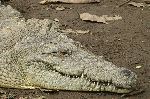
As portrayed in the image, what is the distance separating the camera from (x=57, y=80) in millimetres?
5570

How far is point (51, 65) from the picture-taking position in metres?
5.60

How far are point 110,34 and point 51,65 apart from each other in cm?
220

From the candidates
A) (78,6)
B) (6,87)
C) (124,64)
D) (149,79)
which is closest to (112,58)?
(124,64)

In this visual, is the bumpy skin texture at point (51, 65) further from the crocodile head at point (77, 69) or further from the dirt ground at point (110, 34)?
the dirt ground at point (110, 34)

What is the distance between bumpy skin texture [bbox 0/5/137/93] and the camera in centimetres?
527

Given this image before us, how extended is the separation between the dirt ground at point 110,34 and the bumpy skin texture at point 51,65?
6.8 inches

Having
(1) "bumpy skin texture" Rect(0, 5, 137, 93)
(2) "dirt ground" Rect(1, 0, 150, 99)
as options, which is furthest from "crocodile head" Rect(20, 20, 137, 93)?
(2) "dirt ground" Rect(1, 0, 150, 99)

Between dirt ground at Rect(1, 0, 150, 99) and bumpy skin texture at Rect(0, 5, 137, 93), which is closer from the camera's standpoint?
bumpy skin texture at Rect(0, 5, 137, 93)

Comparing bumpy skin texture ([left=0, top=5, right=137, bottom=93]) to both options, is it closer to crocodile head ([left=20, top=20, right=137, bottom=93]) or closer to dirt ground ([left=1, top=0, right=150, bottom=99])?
crocodile head ([left=20, top=20, right=137, bottom=93])

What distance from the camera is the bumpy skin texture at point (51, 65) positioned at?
5.27m

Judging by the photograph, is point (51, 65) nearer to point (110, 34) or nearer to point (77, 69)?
point (77, 69)

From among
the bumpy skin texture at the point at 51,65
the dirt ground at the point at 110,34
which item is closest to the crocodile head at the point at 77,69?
the bumpy skin texture at the point at 51,65

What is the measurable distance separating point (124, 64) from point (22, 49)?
5.44 feet

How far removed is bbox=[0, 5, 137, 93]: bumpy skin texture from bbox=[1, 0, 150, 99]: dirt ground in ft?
0.56
